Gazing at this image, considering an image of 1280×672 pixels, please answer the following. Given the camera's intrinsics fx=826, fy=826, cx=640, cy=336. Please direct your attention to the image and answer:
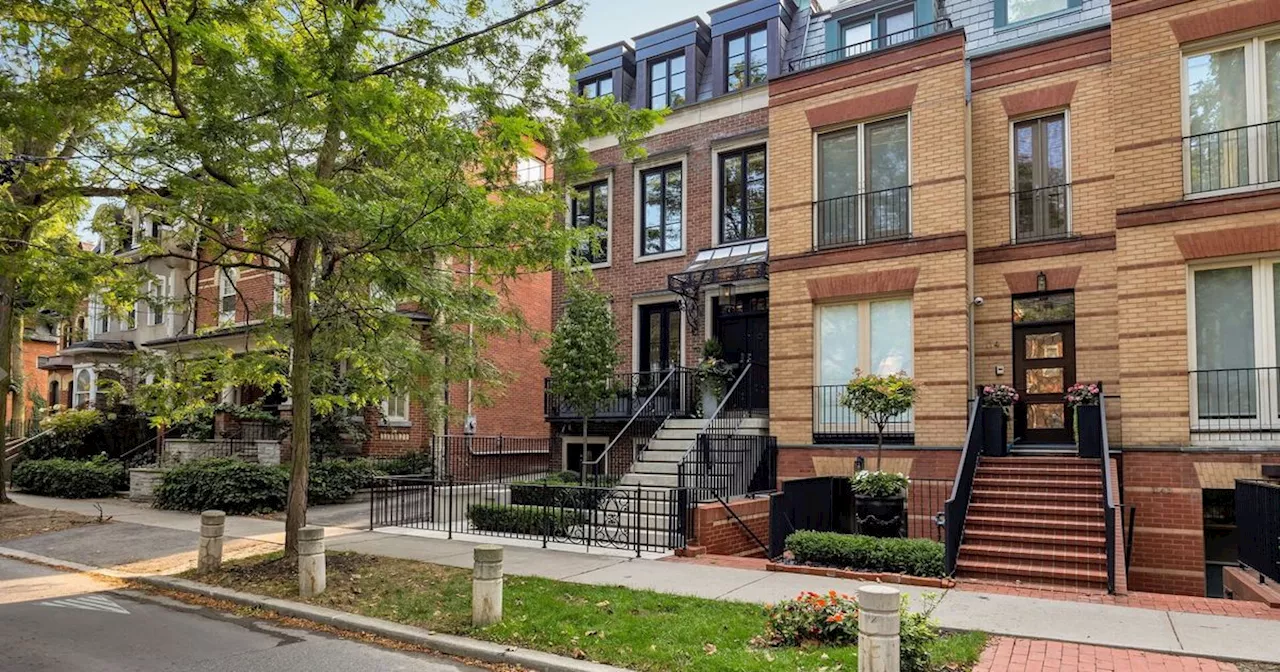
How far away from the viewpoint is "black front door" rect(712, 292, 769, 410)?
17719 millimetres

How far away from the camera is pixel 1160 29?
12.2m

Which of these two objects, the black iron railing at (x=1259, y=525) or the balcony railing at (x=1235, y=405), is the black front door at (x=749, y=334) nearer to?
the balcony railing at (x=1235, y=405)

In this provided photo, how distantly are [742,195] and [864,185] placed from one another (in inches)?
159

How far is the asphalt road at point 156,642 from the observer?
281 inches

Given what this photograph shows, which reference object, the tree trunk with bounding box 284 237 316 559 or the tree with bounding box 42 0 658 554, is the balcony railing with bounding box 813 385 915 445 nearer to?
the tree with bounding box 42 0 658 554

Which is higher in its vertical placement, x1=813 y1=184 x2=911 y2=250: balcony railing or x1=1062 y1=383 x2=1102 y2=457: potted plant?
x1=813 y1=184 x2=911 y2=250: balcony railing

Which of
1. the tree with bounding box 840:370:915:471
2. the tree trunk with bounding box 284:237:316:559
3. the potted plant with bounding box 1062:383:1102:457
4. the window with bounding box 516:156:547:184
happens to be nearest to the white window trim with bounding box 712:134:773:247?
the window with bounding box 516:156:547:184

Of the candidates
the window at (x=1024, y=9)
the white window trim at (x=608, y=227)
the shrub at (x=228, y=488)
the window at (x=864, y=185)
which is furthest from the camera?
the white window trim at (x=608, y=227)

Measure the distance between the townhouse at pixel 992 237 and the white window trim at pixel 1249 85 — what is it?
4 centimetres

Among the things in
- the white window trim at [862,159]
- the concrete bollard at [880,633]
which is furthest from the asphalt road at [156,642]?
the white window trim at [862,159]

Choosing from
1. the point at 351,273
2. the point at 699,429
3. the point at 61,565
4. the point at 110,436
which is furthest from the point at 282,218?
the point at 110,436

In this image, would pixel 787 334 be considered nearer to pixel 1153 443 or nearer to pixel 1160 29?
pixel 1153 443

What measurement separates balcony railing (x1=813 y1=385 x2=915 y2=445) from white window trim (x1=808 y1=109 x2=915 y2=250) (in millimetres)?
2771

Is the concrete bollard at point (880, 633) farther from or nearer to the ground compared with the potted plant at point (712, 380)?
nearer to the ground
